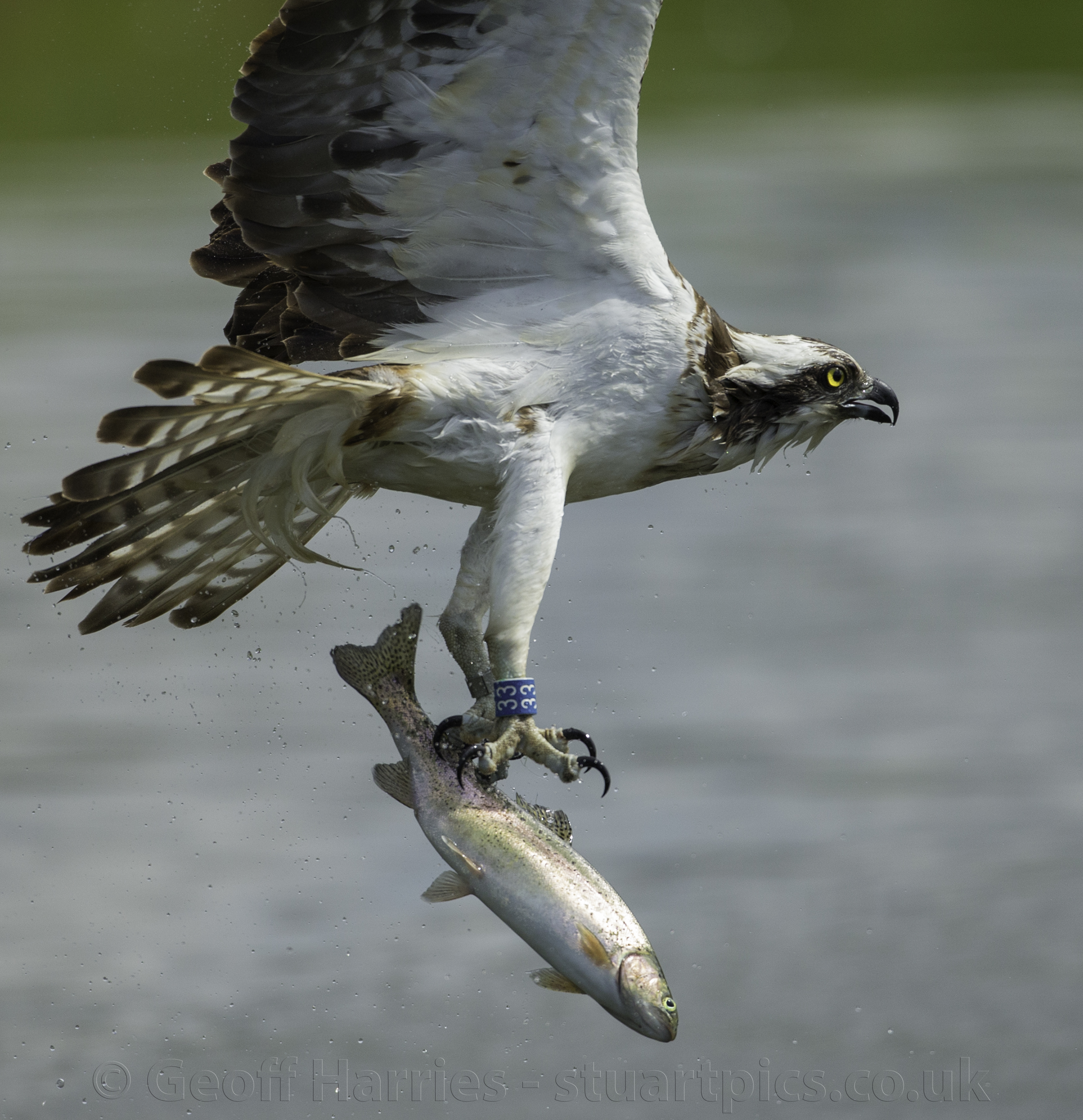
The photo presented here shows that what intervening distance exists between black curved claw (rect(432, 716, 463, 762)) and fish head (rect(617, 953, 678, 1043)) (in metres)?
0.76

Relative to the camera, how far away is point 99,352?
53.3 feet

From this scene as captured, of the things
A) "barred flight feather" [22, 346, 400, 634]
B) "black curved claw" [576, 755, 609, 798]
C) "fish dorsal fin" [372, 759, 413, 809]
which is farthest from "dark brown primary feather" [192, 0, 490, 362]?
"black curved claw" [576, 755, 609, 798]

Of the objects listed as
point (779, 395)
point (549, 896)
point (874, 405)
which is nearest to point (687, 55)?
point (874, 405)

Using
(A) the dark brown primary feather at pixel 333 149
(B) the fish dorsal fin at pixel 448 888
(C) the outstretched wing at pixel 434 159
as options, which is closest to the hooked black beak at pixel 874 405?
(C) the outstretched wing at pixel 434 159

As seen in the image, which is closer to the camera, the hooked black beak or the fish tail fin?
the fish tail fin

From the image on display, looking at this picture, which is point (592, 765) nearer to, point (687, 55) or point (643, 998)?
point (643, 998)

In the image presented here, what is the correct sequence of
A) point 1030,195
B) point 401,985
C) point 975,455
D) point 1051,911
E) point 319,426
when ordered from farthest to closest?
point 1030,195
point 975,455
point 1051,911
point 401,985
point 319,426

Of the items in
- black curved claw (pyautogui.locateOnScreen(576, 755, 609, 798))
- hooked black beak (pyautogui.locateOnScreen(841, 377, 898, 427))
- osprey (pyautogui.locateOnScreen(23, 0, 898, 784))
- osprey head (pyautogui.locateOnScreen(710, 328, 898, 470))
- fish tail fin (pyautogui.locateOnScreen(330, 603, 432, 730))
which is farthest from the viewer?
hooked black beak (pyautogui.locateOnScreen(841, 377, 898, 427))

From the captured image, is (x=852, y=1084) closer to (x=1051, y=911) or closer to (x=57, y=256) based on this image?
(x=1051, y=911)

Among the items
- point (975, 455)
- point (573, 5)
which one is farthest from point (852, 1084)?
point (975, 455)

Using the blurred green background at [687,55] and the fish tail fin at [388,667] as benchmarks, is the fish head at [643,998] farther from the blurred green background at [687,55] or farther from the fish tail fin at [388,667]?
the blurred green background at [687,55]

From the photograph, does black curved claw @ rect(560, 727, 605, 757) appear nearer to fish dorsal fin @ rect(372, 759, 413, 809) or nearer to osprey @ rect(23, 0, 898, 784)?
osprey @ rect(23, 0, 898, 784)

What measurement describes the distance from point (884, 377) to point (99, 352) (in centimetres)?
663

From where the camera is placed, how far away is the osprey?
5.24 metres
